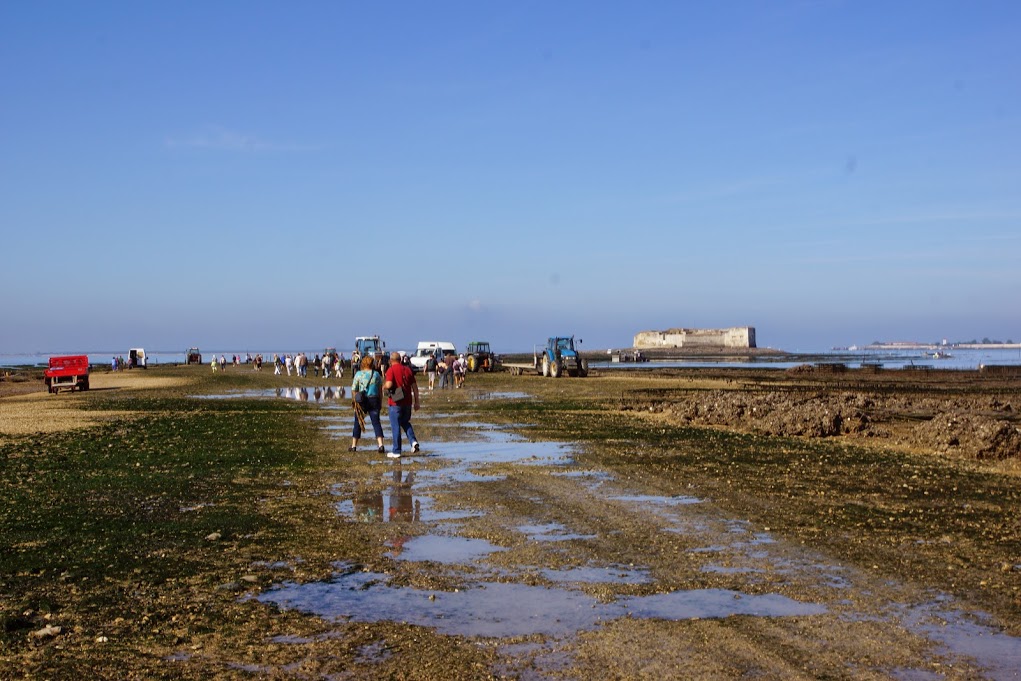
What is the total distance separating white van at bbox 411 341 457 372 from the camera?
7553cm

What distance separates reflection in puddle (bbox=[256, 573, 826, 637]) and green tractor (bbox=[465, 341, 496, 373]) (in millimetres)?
68229

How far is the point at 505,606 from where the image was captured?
25.9 ft

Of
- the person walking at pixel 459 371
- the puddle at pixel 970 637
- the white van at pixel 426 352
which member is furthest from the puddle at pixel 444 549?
the white van at pixel 426 352

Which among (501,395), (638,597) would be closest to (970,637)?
(638,597)

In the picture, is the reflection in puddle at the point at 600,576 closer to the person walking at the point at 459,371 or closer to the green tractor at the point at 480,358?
the person walking at the point at 459,371

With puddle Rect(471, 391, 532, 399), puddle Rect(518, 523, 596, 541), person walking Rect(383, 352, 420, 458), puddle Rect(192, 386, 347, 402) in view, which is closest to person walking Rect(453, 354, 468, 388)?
puddle Rect(192, 386, 347, 402)

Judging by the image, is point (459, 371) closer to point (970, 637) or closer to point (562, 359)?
point (562, 359)

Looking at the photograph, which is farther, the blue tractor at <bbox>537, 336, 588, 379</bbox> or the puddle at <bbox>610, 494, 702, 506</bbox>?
the blue tractor at <bbox>537, 336, 588, 379</bbox>

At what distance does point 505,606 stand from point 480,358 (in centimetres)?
7070

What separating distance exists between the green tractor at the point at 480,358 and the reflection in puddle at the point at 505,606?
68229 mm

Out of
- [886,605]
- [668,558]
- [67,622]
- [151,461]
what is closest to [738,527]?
[668,558]

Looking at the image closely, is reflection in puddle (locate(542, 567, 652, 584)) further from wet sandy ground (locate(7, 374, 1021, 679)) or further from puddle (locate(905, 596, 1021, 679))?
puddle (locate(905, 596, 1021, 679))

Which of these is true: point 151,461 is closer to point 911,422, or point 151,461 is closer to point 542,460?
point 542,460

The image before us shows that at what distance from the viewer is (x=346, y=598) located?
8133 millimetres
